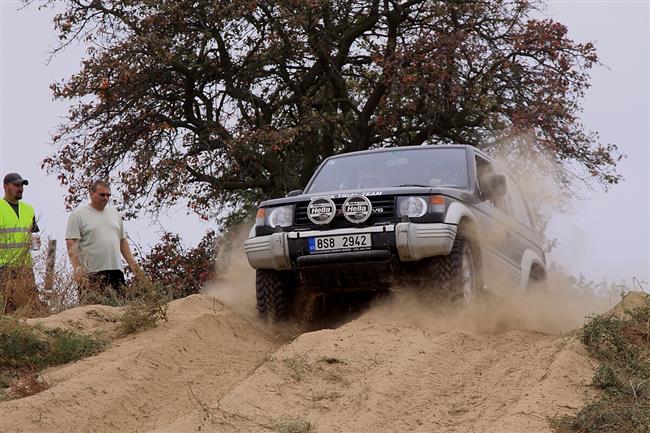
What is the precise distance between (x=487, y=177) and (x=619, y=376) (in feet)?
12.4

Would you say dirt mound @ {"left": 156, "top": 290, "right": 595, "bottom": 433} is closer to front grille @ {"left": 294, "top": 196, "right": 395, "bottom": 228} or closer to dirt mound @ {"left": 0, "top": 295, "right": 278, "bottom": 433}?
dirt mound @ {"left": 0, "top": 295, "right": 278, "bottom": 433}

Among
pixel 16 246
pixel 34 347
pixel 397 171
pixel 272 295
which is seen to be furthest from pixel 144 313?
pixel 397 171

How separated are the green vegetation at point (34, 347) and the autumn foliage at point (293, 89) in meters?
7.91

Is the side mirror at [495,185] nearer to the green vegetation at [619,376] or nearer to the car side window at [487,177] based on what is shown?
the car side window at [487,177]

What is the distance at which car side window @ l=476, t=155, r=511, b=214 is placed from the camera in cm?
1062

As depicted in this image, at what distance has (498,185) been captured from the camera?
10656 mm

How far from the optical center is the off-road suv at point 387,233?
362 inches

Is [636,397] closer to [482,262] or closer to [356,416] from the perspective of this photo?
[356,416]

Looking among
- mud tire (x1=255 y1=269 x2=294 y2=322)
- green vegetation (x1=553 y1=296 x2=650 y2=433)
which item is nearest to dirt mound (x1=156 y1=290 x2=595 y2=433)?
green vegetation (x1=553 y1=296 x2=650 y2=433)

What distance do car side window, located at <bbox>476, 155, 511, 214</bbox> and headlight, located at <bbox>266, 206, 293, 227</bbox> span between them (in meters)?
1.95

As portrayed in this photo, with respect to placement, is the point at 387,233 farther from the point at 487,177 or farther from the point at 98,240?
the point at 98,240

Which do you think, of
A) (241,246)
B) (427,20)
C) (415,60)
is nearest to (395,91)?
(415,60)

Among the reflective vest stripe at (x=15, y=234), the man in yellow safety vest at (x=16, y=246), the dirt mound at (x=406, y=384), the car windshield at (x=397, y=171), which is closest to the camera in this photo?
the dirt mound at (x=406, y=384)

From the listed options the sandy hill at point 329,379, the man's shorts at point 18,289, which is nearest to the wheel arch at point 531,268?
the sandy hill at point 329,379
